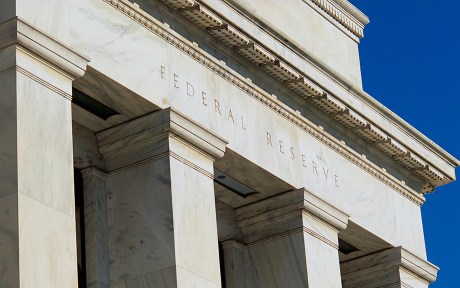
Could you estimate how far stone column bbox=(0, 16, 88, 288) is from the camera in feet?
116

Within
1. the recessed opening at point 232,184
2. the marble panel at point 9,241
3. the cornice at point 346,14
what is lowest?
the marble panel at point 9,241

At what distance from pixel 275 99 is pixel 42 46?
11626 millimetres

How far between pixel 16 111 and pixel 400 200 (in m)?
20.7

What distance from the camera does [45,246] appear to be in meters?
35.7

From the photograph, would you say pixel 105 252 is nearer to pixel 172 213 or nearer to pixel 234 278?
pixel 172 213

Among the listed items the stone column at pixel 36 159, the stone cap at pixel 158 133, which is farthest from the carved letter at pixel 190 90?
the stone column at pixel 36 159

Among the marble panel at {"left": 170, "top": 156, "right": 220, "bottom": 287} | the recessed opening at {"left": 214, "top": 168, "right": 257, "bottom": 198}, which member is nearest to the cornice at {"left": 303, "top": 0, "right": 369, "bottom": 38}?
the recessed opening at {"left": 214, "top": 168, "right": 257, "bottom": 198}

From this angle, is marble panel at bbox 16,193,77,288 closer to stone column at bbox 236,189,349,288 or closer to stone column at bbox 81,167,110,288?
stone column at bbox 81,167,110,288

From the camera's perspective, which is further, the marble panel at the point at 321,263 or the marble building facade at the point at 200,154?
the marble panel at the point at 321,263

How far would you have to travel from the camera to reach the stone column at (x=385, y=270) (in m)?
52.6

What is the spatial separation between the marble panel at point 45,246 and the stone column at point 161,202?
16.2ft

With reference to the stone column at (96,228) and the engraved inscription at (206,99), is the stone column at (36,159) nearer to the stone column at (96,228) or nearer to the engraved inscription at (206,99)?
the engraved inscription at (206,99)

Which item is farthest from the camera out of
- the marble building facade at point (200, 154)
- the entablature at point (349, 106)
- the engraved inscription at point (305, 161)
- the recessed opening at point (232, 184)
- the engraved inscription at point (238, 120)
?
the engraved inscription at point (305, 161)

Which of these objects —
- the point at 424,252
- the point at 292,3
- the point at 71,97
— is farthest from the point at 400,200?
the point at 71,97
